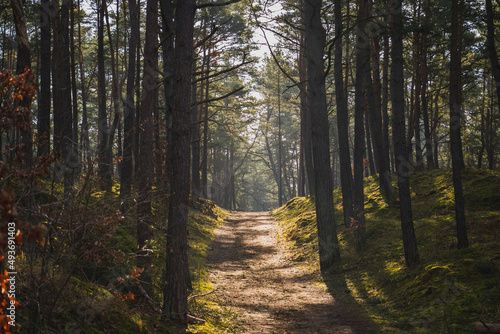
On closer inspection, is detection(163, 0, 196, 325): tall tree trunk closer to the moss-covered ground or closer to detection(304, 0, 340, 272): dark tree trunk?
the moss-covered ground

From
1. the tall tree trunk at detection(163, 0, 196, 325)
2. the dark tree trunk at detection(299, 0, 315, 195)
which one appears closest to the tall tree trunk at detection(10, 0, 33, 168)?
the tall tree trunk at detection(163, 0, 196, 325)

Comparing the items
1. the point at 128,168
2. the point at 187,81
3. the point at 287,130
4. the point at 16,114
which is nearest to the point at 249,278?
the point at 128,168

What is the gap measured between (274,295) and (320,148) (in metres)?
4.82

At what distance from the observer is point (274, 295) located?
28.2 feet

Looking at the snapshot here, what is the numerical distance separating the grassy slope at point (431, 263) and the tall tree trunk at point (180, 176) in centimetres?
371

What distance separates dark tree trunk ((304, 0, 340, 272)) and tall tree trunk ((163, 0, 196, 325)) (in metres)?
5.66

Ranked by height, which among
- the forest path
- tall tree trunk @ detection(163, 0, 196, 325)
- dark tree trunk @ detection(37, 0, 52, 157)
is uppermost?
dark tree trunk @ detection(37, 0, 52, 157)

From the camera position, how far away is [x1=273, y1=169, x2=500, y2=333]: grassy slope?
223 inches

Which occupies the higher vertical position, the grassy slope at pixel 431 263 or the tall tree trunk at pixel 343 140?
the tall tree trunk at pixel 343 140

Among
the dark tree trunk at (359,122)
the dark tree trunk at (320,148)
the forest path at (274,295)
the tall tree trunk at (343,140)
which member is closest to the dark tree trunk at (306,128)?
the tall tree trunk at (343,140)

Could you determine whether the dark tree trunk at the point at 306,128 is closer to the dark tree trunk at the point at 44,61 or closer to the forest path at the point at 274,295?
the forest path at the point at 274,295

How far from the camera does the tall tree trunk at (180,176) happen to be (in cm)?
585

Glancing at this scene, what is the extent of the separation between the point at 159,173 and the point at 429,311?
32.6 ft

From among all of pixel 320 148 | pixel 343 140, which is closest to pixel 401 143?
pixel 320 148
